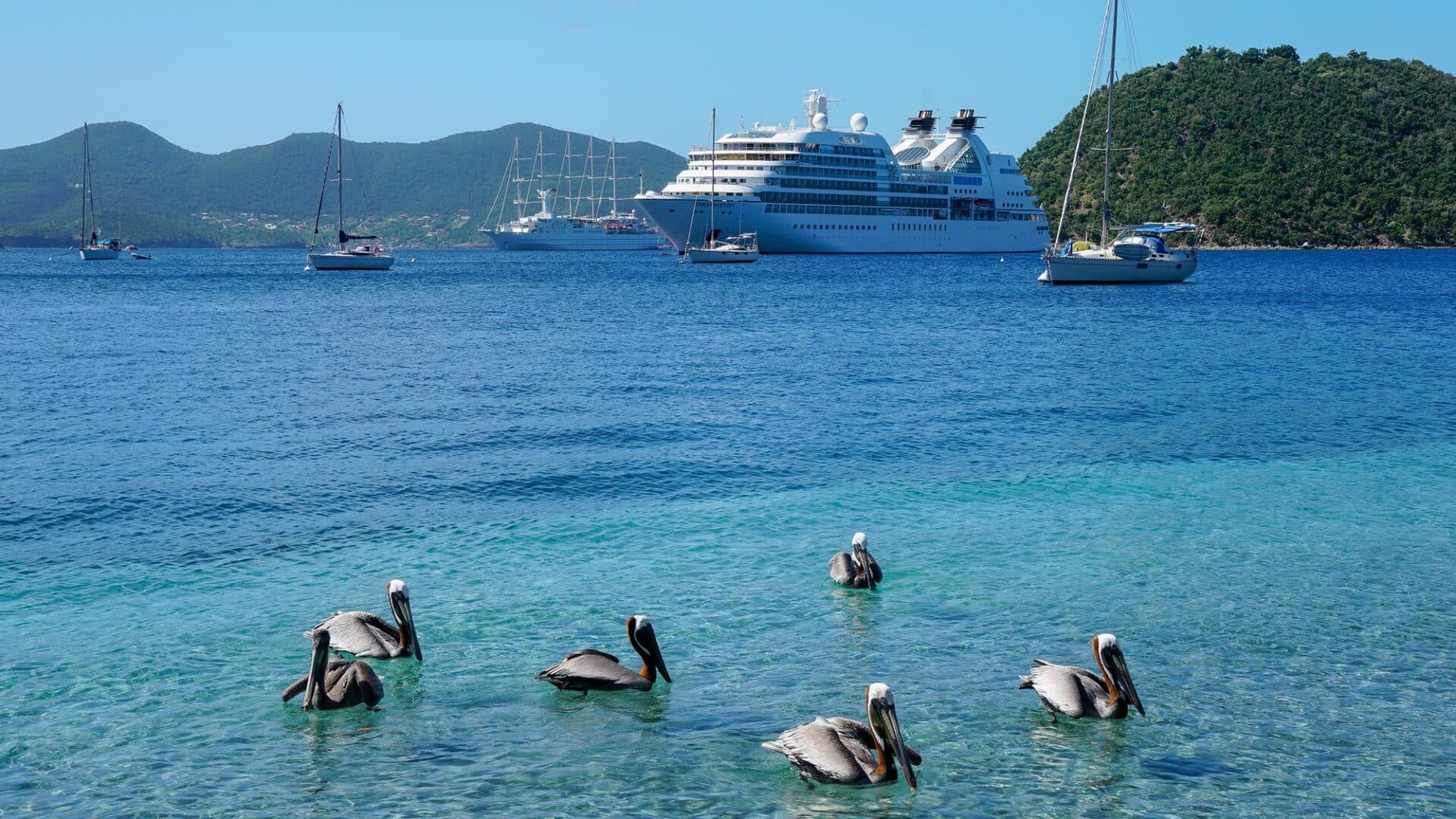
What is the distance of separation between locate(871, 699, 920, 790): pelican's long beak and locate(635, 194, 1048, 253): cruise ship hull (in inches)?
4352

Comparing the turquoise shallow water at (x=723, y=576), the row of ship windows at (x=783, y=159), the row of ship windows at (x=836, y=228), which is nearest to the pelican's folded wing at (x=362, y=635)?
the turquoise shallow water at (x=723, y=576)

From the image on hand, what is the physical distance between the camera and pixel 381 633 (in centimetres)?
1085

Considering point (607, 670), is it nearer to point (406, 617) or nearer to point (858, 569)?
point (406, 617)

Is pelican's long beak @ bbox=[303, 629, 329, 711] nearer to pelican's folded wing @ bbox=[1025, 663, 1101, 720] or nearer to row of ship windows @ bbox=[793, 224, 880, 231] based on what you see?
pelican's folded wing @ bbox=[1025, 663, 1101, 720]

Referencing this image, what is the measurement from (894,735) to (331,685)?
4.35 m

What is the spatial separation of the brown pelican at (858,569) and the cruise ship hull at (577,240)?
165 metres

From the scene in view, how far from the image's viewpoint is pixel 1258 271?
100938mm

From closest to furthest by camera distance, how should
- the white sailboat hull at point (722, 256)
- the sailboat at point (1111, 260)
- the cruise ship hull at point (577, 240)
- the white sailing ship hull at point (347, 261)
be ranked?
1. the sailboat at point (1111, 260)
2. the white sailing ship hull at point (347, 261)
3. the white sailboat hull at point (722, 256)
4. the cruise ship hull at point (577, 240)

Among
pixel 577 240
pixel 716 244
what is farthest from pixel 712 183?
pixel 577 240

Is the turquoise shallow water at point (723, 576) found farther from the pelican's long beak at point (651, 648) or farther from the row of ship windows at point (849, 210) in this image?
the row of ship windows at point (849, 210)

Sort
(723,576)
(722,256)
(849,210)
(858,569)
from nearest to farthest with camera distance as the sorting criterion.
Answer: (858,569), (723,576), (722,256), (849,210)

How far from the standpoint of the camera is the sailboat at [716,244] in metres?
110

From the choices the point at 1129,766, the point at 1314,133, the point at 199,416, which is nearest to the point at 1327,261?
the point at 1314,133

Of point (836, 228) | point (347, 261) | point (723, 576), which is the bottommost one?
point (723, 576)
